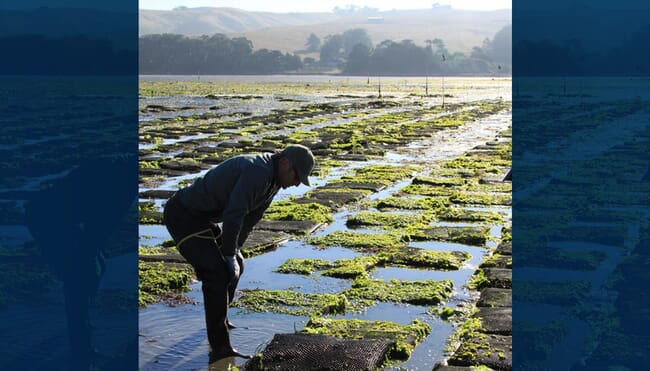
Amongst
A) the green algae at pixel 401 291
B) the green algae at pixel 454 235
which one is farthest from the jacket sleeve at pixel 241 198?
the green algae at pixel 454 235

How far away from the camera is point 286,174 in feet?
19.1

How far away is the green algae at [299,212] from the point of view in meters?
11.6

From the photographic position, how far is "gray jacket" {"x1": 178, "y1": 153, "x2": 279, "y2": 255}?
18.9 feet

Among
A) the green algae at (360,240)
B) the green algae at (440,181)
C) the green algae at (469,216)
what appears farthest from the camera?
the green algae at (440,181)

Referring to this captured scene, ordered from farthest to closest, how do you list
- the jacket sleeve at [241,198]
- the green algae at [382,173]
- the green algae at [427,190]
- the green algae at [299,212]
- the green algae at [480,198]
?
the green algae at [382,173] → the green algae at [427,190] → the green algae at [480,198] → the green algae at [299,212] → the jacket sleeve at [241,198]

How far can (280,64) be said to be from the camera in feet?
479

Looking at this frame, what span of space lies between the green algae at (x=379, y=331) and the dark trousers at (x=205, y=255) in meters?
0.91

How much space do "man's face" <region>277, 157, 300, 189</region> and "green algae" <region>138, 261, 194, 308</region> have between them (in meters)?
2.34

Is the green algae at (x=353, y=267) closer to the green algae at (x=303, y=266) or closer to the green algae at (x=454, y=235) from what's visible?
the green algae at (x=303, y=266)

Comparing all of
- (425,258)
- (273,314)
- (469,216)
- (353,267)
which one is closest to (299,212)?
A: (469,216)

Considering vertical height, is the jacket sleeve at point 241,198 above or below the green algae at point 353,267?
above

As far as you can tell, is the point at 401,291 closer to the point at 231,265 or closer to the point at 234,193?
the point at 231,265
